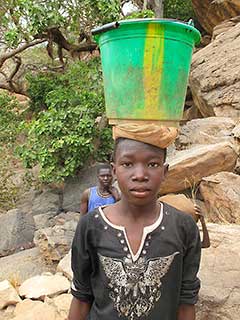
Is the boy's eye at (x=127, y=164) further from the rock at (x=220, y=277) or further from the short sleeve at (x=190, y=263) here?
the rock at (x=220, y=277)

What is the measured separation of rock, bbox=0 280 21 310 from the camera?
3.40 metres

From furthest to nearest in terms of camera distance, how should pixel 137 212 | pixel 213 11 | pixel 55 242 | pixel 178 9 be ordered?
pixel 178 9
pixel 213 11
pixel 55 242
pixel 137 212

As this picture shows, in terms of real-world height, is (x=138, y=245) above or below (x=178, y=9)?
below

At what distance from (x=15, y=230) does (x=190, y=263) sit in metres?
5.92

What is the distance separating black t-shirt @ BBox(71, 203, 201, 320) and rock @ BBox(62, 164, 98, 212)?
5.48 meters

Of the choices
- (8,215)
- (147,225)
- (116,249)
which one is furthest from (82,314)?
(8,215)

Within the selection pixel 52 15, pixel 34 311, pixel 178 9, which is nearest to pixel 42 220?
pixel 52 15

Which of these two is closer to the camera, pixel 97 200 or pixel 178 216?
pixel 178 216

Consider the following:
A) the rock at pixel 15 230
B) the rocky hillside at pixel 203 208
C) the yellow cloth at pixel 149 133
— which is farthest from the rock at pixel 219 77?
the yellow cloth at pixel 149 133

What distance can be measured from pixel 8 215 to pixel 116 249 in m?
6.23

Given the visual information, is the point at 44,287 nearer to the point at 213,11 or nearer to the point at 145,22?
the point at 145,22

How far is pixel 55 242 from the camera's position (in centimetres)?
540

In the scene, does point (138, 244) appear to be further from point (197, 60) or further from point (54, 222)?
point (197, 60)

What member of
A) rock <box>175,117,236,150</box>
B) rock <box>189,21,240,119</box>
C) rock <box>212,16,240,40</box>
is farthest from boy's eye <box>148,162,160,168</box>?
rock <box>212,16,240,40</box>
